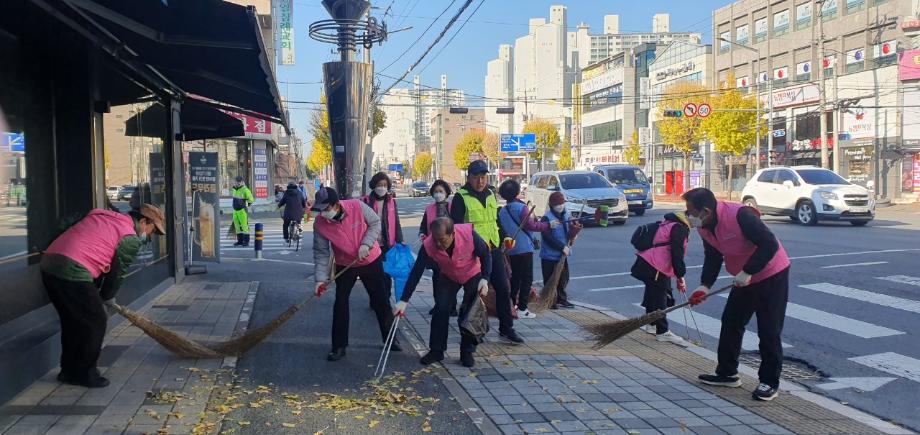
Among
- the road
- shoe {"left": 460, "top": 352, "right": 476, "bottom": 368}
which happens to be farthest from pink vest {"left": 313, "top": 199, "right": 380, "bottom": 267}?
the road

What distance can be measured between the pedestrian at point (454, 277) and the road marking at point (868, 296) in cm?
586

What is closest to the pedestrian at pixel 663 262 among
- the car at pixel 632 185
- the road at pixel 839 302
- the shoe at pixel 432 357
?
the road at pixel 839 302

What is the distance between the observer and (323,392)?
6066 millimetres

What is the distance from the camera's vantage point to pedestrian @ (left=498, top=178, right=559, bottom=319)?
8922 millimetres

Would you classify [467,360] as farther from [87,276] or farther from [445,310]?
[87,276]

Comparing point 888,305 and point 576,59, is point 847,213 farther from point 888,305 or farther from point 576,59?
point 576,59

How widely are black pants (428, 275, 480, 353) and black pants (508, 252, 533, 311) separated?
2156mm

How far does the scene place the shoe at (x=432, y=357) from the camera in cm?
698

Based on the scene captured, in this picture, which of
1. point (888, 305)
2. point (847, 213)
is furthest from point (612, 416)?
point (847, 213)

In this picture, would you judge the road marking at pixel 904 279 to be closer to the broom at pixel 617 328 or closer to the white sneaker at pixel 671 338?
the white sneaker at pixel 671 338

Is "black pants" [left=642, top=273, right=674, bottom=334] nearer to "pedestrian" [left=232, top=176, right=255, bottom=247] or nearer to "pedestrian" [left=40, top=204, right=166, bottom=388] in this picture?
"pedestrian" [left=40, top=204, right=166, bottom=388]

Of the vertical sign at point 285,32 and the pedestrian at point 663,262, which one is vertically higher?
the vertical sign at point 285,32

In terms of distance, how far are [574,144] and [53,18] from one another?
71811 millimetres

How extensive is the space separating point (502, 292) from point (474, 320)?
34.8 inches
